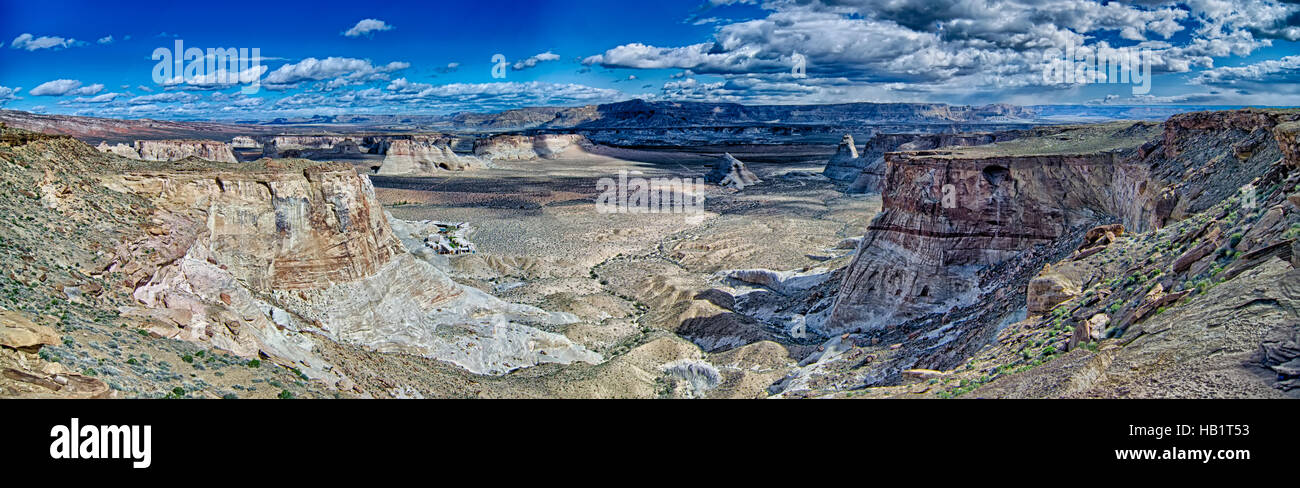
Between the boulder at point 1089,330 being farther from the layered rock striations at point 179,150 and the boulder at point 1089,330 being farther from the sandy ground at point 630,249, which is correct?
the layered rock striations at point 179,150

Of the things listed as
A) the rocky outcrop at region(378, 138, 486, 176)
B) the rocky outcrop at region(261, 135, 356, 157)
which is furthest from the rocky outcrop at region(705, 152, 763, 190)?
the rocky outcrop at region(261, 135, 356, 157)

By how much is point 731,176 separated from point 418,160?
39.7 meters

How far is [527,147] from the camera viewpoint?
12438cm

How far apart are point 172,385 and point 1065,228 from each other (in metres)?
21.3

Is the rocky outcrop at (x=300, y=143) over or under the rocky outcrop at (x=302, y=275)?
over

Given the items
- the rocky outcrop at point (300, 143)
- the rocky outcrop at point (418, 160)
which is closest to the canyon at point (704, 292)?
the rocky outcrop at point (418, 160)

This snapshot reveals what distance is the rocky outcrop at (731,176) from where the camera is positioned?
78.5 m

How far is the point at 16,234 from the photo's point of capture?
1262 cm

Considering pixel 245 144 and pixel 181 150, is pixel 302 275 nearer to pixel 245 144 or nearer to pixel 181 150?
pixel 181 150

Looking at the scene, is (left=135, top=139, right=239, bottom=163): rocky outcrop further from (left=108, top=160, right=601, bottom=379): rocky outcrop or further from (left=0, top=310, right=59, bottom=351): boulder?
(left=0, top=310, right=59, bottom=351): boulder

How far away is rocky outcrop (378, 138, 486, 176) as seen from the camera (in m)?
90.3

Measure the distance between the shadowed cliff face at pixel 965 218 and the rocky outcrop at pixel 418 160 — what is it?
246 ft

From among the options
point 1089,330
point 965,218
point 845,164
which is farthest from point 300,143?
point 1089,330
